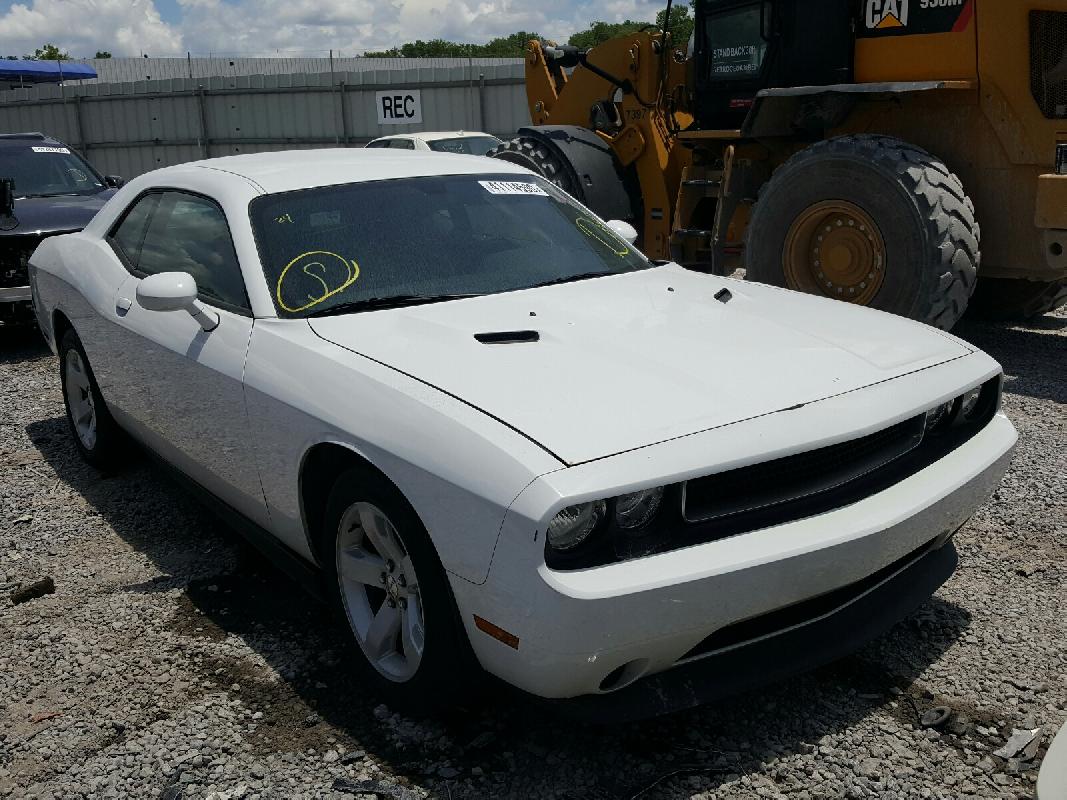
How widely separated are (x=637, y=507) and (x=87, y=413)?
3683 millimetres

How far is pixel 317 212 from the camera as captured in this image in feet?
12.1

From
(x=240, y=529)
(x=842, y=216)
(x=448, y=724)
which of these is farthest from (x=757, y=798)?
(x=842, y=216)

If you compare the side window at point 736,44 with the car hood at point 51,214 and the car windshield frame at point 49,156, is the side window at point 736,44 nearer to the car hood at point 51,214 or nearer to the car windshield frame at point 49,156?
the car hood at point 51,214

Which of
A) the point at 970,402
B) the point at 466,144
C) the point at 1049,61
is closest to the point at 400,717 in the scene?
the point at 970,402

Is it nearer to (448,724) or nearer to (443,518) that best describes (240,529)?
(448,724)

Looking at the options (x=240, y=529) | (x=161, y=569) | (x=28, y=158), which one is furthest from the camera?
(x=28, y=158)

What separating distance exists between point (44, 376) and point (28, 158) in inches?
125

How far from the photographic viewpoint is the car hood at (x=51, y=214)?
7863 millimetres

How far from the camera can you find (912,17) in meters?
6.63

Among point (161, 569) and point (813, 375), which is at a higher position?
point (813, 375)

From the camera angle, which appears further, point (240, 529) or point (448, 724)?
point (240, 529)

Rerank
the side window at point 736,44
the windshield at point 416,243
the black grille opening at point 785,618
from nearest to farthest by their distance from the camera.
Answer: the black grille opening at point 785,618 → the windshield at point 416,243 → the side window at point 736,44

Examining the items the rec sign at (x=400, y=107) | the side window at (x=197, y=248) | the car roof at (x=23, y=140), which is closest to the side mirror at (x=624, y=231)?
the side window at (x=197, y=248)

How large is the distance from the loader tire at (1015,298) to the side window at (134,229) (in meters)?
5.72
